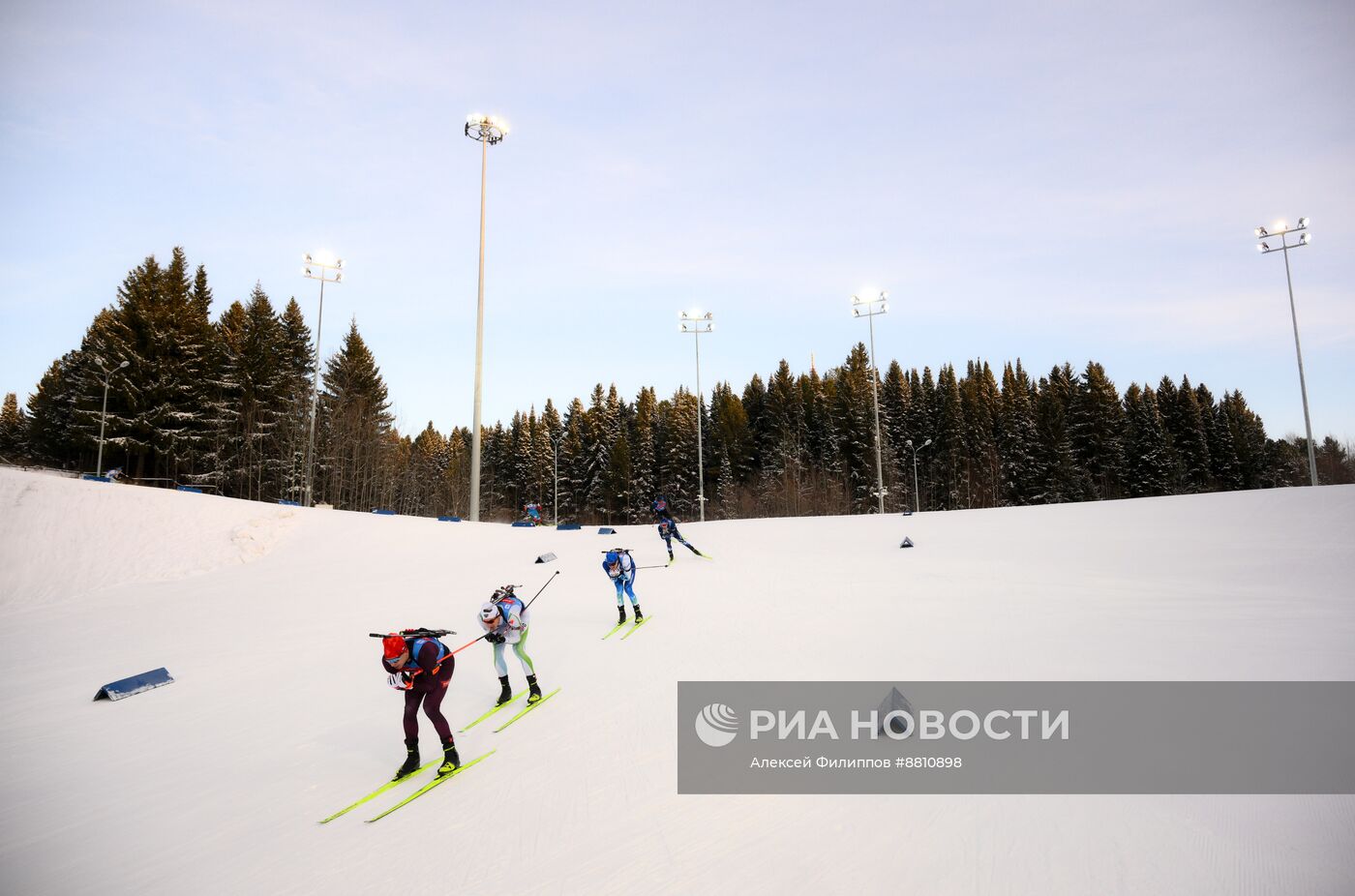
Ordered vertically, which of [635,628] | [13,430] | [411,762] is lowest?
[411,762]

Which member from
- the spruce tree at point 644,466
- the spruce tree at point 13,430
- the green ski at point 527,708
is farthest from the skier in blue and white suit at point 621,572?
the spruce tree at point 13,430

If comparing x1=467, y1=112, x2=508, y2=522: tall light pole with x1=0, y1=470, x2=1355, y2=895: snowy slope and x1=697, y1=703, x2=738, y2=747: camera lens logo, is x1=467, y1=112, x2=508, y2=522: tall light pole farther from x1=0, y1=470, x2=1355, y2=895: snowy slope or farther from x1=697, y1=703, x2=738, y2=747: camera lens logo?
x1=697, y1=703, x2=738, y2=747: camera lens logo

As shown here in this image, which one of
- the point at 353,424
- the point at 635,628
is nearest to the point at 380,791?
the point at 635,628

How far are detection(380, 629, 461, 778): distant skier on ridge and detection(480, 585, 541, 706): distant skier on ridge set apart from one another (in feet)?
4.59

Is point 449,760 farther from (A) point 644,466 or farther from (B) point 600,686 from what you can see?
(A) point 644,466

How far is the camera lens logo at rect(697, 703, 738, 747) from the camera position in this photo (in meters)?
6.88

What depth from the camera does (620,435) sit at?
2923 inches

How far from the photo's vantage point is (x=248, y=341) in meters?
46.7

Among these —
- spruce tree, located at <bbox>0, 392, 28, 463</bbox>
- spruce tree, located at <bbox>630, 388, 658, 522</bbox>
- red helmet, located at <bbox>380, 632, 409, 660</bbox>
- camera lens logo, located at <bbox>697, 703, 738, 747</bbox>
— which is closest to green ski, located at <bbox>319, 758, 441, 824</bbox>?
red helmet, located at <bbox>380, 632, 409, 660</bbox>

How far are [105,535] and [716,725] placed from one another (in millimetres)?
21662

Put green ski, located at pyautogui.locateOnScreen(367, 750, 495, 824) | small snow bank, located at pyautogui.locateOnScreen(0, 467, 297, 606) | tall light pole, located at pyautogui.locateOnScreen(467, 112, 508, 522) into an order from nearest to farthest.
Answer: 1. green ski, located at pyautogui.locateOnScreen(367, 750, 495, 824)
2. small snow bank, located at pyautogui.locateOnScreen(0, 467, 297, 606)
3. tall light pole, located at pyautogui.locateOnScreen(467, 112, 508, 522)

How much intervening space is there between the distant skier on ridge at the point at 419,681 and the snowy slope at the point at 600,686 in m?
0.45

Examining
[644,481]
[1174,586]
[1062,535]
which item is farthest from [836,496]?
[1174,586]

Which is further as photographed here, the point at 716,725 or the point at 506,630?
the point at 506,630
